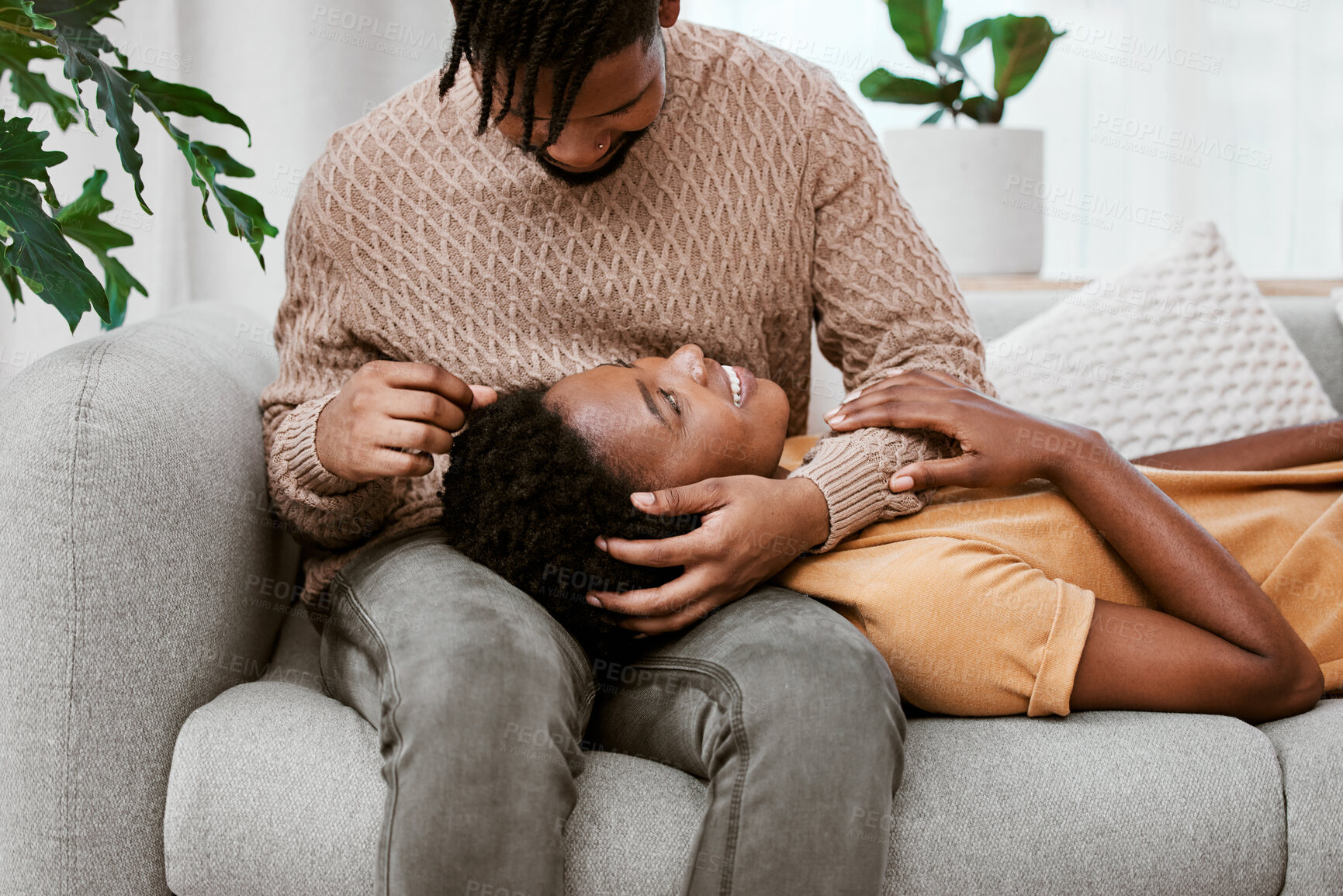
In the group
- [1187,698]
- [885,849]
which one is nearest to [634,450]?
[885,849]

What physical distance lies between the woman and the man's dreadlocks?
0.91 feet

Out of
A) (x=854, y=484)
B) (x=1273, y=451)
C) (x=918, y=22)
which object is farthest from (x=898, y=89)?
(x=854, y=484)

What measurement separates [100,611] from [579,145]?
2.08 ft

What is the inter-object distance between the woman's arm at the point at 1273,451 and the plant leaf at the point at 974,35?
0.98 meters

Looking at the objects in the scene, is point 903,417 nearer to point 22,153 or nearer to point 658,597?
point 658,597

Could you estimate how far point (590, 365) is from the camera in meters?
1.18

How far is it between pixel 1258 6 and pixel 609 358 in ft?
7.27

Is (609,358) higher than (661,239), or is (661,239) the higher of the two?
(661,239)

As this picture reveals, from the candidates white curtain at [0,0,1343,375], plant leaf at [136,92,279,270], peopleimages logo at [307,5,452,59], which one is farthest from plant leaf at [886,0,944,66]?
plant leaf at [136,92,279,270]

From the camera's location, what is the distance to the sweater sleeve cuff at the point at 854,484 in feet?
3.41

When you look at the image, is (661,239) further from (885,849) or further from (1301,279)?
(1301,279)

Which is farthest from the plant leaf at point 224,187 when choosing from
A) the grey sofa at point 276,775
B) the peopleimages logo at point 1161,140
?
the peopleimages logo at point 1161,140

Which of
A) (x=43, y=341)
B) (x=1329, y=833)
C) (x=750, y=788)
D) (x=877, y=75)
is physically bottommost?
(x=1329, y=833)

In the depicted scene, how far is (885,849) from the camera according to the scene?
2.64 ft
